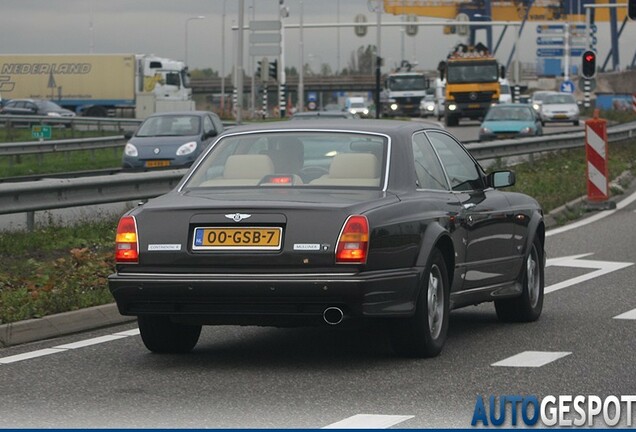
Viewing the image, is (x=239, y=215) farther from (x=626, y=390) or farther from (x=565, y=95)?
(x=565, y=95)

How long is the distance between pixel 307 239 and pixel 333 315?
1.43ft

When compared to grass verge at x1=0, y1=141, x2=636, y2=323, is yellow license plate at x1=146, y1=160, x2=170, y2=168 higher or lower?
lower

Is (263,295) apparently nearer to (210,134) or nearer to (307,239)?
(307,239)

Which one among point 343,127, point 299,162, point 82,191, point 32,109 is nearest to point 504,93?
point 32,109

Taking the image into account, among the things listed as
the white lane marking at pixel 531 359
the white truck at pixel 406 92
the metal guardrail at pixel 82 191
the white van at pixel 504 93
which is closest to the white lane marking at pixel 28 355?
the white lane marking at pixel 531 359

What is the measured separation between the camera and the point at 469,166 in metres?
11.3

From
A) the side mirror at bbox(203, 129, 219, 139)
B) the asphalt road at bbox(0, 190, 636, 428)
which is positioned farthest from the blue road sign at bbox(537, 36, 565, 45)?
the asphalt road at bbox(0, 190, 636, 428)

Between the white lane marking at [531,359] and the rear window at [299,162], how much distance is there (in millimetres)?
1263

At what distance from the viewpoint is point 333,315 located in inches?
352

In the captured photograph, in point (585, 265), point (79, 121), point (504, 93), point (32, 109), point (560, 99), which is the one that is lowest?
point (32, 109)

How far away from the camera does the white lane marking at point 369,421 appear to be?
Result: 724 centimetres

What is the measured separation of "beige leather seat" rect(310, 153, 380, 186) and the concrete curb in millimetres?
2310

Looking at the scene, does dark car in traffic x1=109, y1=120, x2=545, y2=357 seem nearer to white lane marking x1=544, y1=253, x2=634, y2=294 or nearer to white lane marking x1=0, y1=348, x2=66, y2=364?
white lane marking x1=0, y1=348, x2=66, y2=364

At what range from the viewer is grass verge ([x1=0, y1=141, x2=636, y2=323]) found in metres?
11.6
